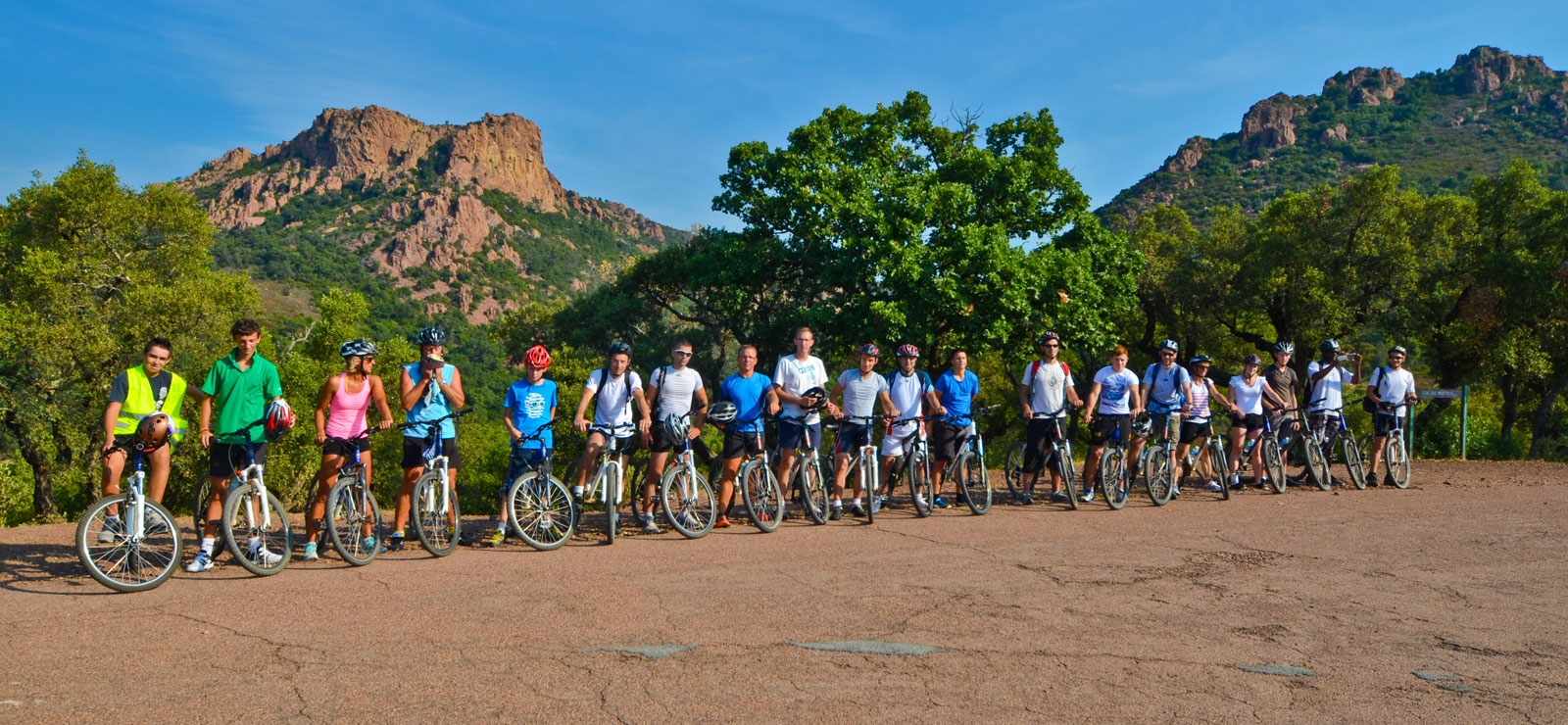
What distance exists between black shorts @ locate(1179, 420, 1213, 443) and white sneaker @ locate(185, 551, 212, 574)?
32.6 ft

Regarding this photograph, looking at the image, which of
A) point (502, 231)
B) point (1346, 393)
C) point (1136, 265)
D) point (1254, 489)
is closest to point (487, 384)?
point (1136, 265)

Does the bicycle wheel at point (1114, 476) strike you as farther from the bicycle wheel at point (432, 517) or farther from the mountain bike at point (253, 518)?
the mountain bike at point (253, 518)

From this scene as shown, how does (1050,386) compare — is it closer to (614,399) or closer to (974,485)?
(974,485)

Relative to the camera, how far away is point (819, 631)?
17.1ft

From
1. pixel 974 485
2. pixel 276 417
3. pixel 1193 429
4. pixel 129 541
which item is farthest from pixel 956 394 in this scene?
pixel 129 541

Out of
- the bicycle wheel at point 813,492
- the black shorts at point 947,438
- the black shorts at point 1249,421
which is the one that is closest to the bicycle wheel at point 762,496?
the bicycle wheel at point 813,492

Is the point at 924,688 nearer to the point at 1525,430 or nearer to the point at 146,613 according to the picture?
the point at 146,613

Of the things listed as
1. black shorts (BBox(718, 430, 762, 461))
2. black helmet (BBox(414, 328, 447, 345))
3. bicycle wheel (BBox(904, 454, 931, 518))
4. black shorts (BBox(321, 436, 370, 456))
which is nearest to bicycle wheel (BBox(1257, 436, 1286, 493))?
bicycle wheel (BBox(904, 454, 931, 518))

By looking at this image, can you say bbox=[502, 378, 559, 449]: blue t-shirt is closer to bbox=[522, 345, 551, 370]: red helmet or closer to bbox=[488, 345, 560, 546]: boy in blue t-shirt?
bbox=[488, 345, 560, 546]: boy in blue t-shirt

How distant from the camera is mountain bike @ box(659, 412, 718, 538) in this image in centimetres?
812

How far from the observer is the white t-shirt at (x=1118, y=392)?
10.5m

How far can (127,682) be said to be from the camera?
417cm

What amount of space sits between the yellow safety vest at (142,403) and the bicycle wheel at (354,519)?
3.67ft

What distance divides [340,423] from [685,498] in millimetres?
2779
